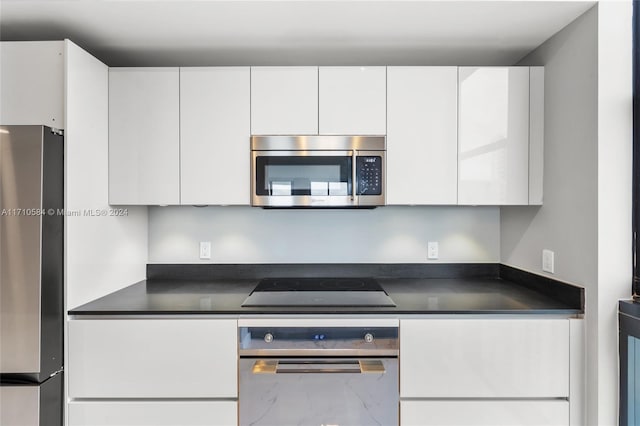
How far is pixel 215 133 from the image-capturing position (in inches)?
76.6

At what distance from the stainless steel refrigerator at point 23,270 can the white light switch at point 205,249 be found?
88 centimetres

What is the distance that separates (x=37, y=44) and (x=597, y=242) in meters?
2.54

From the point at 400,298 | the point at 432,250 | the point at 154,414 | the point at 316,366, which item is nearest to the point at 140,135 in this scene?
the point at 154,414

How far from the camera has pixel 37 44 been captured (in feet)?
5.38

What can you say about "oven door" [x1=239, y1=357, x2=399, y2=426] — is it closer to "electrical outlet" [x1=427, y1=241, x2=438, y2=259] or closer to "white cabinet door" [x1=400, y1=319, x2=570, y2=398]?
"white cabinet door" [x1=400, y1=319, x2=570, y2=398]

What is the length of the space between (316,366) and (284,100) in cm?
130

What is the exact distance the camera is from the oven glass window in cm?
193

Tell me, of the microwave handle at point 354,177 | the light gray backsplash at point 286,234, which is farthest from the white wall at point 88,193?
the microwave handle at point 354,177

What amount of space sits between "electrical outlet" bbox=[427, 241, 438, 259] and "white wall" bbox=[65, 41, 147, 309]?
5.84 ft

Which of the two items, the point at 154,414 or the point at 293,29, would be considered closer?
the point at 154,414

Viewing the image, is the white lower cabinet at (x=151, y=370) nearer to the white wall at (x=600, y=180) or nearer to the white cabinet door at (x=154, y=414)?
the white cabinet door at (x=154, y=414)

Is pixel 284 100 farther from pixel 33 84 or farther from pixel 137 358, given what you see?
pixel 137 358

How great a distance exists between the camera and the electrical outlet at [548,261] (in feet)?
6.05

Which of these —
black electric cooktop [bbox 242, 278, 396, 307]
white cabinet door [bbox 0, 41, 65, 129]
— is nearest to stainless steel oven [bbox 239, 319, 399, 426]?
black electric cooktop [bbox 242, 278, 396, 307]
